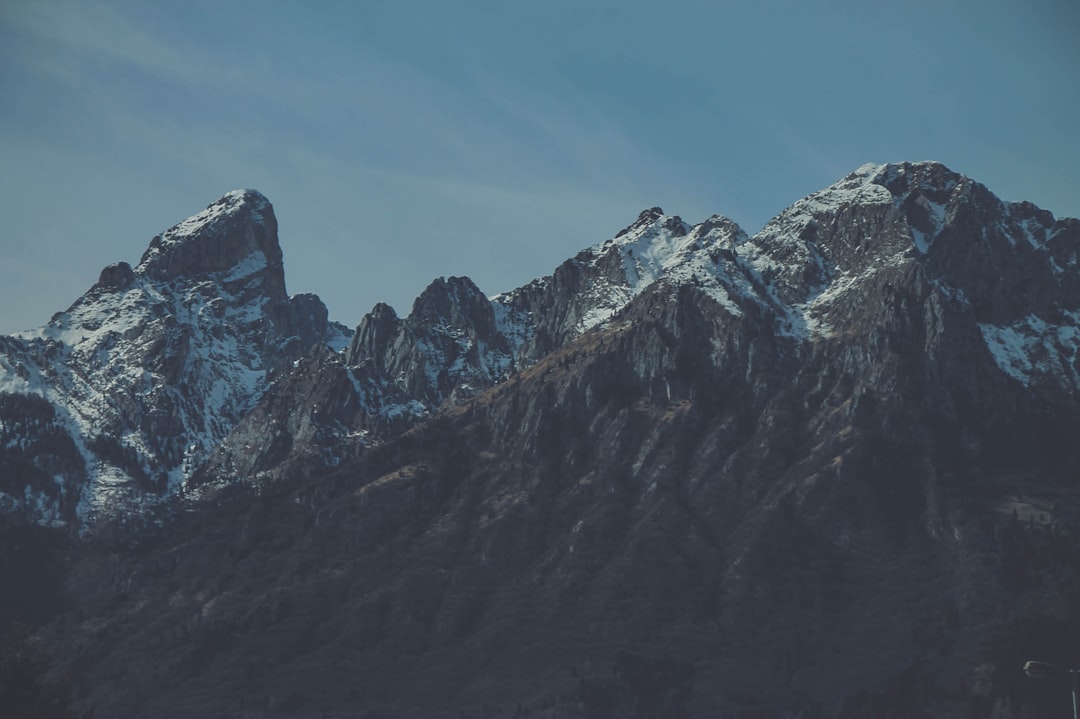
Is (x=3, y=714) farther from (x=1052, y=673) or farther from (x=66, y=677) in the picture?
(x=1052, y=673)

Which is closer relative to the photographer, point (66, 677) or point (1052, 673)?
point (1052, 673)

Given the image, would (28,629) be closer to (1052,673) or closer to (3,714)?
(3,714)

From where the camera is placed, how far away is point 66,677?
15075cm

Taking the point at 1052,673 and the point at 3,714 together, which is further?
the point at 3,714

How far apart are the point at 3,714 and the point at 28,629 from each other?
9.88 meters

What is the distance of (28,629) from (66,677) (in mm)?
5963

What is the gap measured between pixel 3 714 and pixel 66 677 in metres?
7.17

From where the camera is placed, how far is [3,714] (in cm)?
14500

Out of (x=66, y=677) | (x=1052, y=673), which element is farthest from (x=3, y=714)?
(x=1052, y=673)

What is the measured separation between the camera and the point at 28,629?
153 m

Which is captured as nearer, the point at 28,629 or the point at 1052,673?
the point at 1052,673

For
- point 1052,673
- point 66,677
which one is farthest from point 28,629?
point 1052,673
